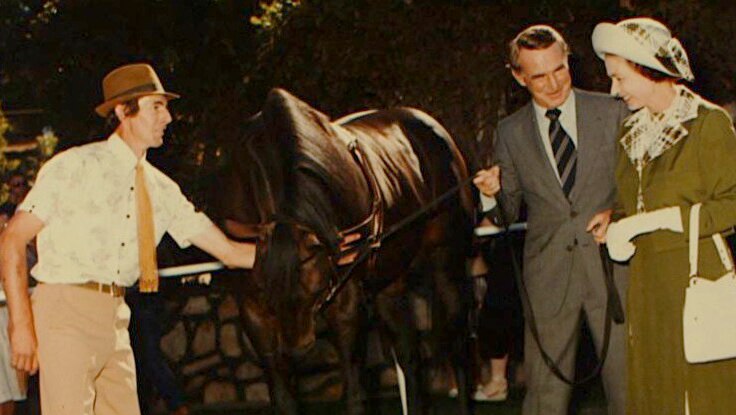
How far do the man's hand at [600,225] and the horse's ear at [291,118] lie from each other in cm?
207

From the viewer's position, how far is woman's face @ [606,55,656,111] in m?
5.47

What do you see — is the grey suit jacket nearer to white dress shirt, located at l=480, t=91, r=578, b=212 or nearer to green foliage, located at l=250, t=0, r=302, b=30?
white dress shirt, located at l=480, t=91, r=578, b=212

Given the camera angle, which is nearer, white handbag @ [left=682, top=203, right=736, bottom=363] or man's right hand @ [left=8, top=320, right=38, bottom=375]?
white handbag @ [left=682, top=203, right=736, bottom=363]

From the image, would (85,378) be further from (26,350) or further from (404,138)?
(404,138)

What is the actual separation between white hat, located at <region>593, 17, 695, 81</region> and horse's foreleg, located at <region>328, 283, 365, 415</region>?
2.73 metres

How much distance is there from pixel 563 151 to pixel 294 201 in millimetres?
1575

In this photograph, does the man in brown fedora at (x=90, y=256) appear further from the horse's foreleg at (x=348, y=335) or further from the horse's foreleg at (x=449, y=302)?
the horse's foreleg at (x=449, y=302)

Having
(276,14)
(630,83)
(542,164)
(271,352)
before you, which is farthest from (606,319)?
(276,14)

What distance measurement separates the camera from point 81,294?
5.69 m

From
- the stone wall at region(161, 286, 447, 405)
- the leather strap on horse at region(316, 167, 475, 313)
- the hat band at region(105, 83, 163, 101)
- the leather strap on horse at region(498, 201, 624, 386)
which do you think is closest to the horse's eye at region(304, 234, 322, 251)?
the leather strap on horse at region(316, 167, 475, 313)

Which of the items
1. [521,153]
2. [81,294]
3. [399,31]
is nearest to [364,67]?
[399,31]

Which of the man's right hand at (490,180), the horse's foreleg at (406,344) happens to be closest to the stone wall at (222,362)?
the horse's foreleg at (406,344)

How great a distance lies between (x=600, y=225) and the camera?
19.6ft

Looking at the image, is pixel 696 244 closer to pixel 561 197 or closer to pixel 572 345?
pixel 561 197
